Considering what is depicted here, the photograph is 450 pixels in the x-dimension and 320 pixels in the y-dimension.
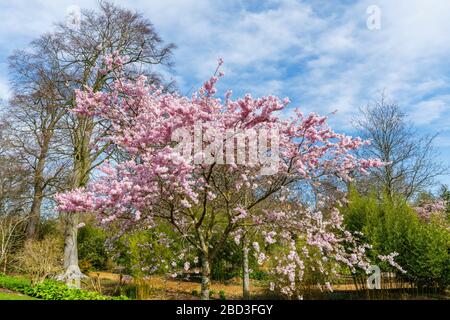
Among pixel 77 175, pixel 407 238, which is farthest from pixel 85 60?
pixel 407 238

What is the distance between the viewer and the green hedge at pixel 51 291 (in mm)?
10234

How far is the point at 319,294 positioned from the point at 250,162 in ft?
29.6

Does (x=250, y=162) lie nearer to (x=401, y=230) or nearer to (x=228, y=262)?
(x=401, y=230)

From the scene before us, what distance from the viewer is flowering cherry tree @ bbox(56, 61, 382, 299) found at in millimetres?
6277

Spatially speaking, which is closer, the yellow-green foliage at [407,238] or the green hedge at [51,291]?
the green hedge at [51,291]

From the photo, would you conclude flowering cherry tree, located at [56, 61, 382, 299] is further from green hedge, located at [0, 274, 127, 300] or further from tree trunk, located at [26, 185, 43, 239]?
tree trunk, located at [26, 185, 43, 239]

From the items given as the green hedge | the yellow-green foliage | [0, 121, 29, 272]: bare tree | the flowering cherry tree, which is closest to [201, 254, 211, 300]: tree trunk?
the flowering cherry tree

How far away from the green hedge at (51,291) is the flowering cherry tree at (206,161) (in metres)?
3.95

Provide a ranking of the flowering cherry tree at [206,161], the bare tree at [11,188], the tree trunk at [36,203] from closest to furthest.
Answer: the flowering cherry tree at [206,161]
the bare tree at [11,188]
the tree trunk at [36,203]

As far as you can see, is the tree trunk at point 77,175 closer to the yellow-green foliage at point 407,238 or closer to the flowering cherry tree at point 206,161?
the flowering cherry tree at point 206,161

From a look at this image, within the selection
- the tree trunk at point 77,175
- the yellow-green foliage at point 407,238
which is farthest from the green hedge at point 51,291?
the yellow-green foliage at point 407,238

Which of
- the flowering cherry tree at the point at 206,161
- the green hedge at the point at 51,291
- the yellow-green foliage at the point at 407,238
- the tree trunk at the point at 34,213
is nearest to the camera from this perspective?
the flowering cherry tree at the point at 206,161

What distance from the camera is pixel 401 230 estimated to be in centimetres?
1396

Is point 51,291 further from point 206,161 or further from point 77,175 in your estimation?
point 206,161
